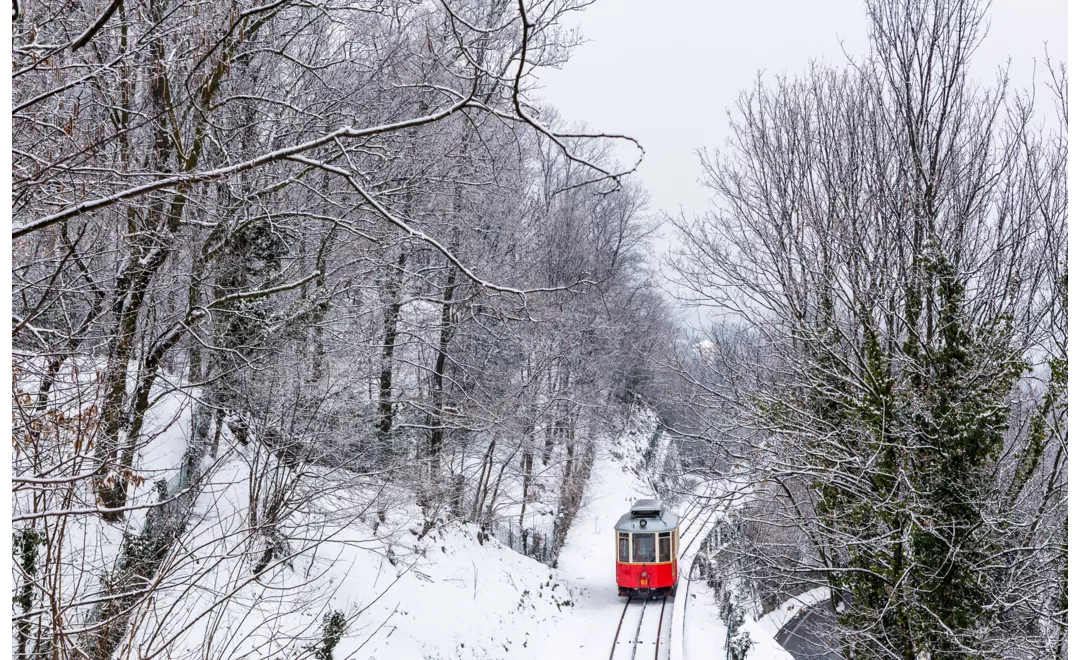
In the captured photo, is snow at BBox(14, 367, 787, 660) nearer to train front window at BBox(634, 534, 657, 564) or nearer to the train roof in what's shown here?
train front window at BBox(634, 534, 657, 564)

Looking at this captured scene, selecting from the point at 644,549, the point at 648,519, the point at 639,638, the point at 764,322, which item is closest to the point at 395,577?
the point at 639,638

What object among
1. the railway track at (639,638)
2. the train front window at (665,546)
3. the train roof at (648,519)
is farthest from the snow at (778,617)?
the railway track at (639,638)

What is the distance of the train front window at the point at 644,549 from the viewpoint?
17.2 metres

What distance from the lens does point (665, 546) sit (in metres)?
17.3

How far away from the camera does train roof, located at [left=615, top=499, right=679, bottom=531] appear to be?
56.6ft

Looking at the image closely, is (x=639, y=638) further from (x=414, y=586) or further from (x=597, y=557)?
(x=597, y=557)

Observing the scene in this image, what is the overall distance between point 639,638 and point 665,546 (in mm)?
2990

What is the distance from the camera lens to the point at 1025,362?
28.3 ft

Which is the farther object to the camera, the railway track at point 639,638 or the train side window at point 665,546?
the train side window at point 665,546

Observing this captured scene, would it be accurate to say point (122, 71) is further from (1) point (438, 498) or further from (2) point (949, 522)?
(1) point (438, 498)

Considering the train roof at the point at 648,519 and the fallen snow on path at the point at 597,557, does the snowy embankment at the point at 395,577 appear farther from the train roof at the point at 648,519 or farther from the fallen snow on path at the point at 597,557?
the train roof at the point at 648,519

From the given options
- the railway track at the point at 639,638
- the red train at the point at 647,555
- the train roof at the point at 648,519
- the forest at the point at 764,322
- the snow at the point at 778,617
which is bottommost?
the snow at the point at 778,617

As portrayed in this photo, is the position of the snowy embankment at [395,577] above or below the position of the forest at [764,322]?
below

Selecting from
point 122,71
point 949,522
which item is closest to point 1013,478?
point 949,522
